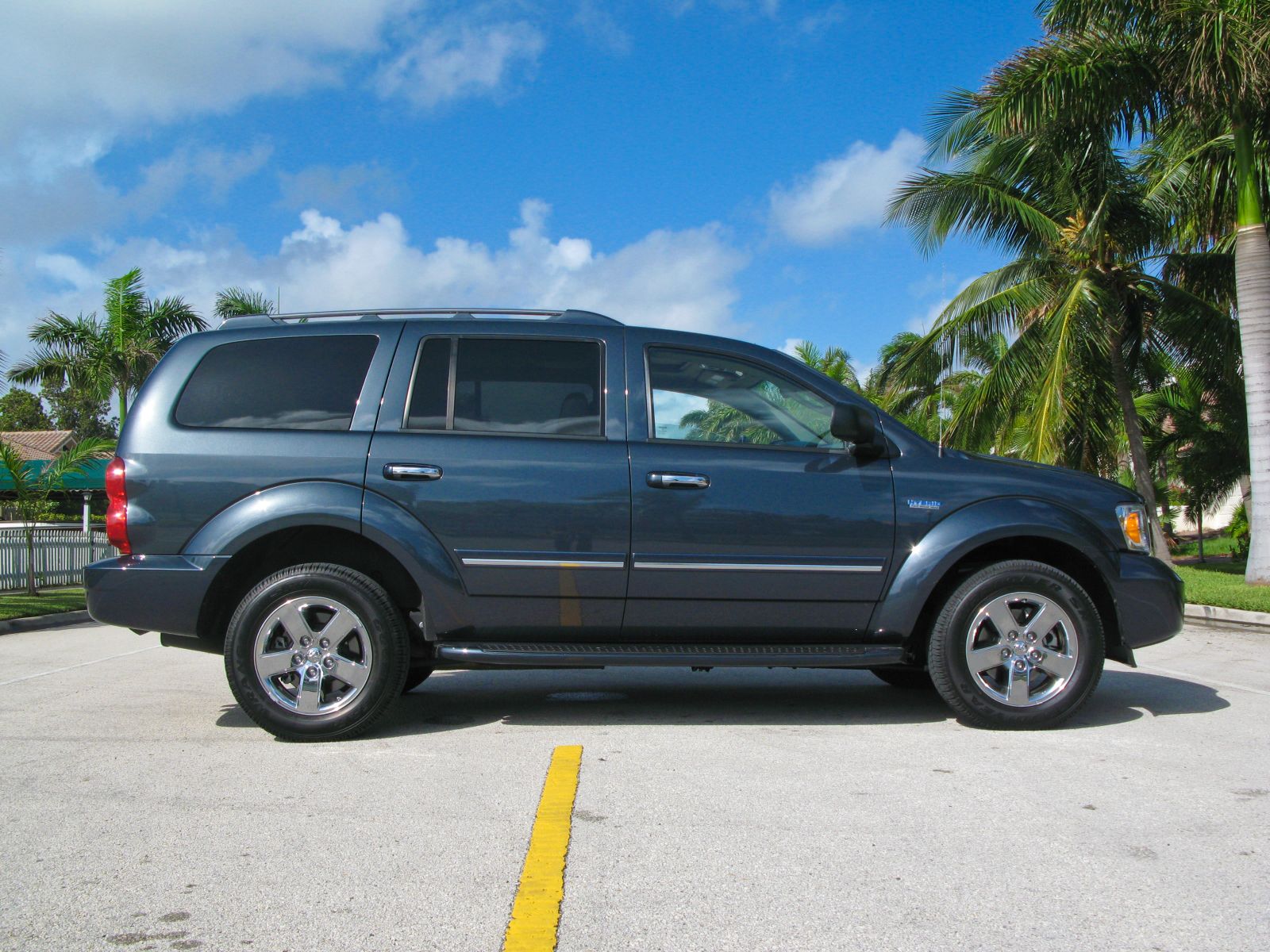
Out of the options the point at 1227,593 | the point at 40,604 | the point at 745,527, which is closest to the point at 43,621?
the point at 40,604

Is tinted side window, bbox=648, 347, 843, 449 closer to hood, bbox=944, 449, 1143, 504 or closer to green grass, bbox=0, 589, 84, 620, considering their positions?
hood, bbox=944, 449, 1143, 504

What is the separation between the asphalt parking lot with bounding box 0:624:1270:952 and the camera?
9.53 feet

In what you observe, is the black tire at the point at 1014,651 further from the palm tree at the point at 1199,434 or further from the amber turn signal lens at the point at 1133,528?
the palm tree at the point at 1199,434

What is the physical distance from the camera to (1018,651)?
518 cm

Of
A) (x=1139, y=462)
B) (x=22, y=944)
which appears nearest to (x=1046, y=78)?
(x=1139, y=462)

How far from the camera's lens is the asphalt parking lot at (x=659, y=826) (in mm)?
2906

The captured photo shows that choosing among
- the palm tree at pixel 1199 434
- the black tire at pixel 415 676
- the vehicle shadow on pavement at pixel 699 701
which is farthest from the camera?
the palm tree at pixel 1199 434

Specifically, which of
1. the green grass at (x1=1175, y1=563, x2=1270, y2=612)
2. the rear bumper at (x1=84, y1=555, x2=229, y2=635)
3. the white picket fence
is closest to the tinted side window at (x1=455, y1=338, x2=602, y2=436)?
the rear bumper at (x1=84, y1=555, x2=229, y2=635)

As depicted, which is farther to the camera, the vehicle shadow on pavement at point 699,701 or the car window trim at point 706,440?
the vehicle shadow on pavement at point 699,701

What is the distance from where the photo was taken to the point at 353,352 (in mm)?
5336

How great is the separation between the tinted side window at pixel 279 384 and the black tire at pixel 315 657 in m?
0.76

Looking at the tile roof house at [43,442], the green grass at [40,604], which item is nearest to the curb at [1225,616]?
the green grass at [40,604]

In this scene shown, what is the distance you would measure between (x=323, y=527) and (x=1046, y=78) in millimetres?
A: 13849

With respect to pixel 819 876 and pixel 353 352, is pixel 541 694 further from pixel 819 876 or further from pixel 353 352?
pixel 819 876
